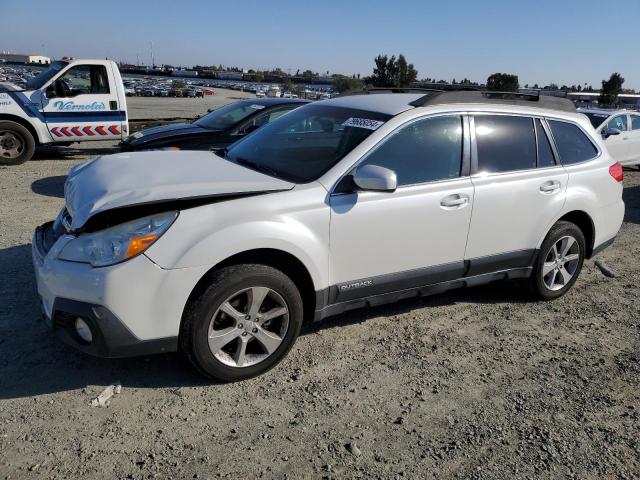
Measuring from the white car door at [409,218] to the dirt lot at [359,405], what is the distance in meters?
0.55

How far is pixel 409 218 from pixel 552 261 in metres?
1.80

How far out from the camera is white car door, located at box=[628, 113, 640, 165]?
1251 centimetres

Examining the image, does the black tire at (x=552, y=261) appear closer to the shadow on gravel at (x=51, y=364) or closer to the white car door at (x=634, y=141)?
the shadow on gravel at (x=51, y=364)

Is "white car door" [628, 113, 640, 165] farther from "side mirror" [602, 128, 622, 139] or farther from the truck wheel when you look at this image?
the truck wheel

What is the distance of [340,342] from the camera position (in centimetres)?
388

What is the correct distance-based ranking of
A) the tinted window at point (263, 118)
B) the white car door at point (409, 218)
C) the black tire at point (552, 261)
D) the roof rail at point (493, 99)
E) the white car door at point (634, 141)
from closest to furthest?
1. the white car door at point (409, 218)
2. the roof rail at point (493, 99)
3. the black tire at point (552, 261)
4. the tinted window at point (263, 118)
5. the white car door at point (634, 141)

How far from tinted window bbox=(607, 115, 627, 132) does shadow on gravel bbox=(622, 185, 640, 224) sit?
1963mm

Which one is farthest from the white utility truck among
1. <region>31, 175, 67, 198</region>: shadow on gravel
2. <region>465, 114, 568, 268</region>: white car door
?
<region>465, 114, 568, 268</region>: white car door

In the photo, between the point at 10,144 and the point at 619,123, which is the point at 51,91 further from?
the point at 619,123

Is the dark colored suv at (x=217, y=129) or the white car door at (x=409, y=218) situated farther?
the dark colored suv at (x=217, y=129)

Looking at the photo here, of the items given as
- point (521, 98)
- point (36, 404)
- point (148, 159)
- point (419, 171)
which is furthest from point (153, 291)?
point (521, 98)

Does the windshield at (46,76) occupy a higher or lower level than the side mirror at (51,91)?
higher

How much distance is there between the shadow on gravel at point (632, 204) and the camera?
8.32 metres

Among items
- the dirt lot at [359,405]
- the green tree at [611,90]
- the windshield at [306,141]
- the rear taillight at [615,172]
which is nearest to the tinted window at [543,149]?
the rear taillight at [615,172]
